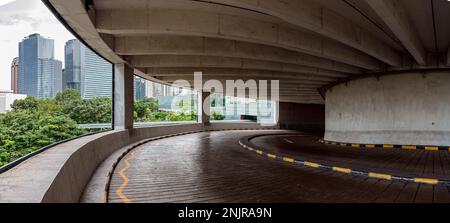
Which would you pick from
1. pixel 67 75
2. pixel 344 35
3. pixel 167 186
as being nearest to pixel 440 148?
pixel 344 35

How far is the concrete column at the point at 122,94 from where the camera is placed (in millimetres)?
14766

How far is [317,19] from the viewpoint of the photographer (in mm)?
7469

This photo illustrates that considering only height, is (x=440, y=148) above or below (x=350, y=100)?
below

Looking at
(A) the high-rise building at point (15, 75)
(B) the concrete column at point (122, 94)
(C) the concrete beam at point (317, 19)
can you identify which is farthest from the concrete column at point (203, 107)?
(A) the high-rise building at point (15, 75)

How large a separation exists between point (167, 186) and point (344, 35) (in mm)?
6594

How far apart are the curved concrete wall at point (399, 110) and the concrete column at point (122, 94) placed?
12.5 m

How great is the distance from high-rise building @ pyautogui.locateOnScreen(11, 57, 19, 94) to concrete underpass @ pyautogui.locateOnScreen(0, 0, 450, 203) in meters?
1.64

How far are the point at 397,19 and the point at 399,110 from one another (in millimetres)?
8831

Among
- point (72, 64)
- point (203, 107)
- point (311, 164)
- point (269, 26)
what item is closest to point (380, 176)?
point (311, 164)

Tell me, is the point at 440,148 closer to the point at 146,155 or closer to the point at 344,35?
the point at 344,35

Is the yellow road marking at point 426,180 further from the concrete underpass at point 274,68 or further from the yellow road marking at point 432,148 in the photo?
the yellow road marking at point 432,148

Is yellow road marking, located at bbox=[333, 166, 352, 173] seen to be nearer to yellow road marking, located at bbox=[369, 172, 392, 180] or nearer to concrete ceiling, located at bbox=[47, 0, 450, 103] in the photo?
yellow road marking, located at bbox=[369, 172, 392, 180]
